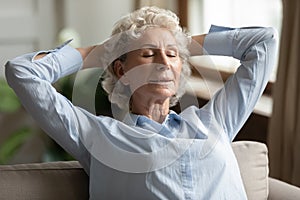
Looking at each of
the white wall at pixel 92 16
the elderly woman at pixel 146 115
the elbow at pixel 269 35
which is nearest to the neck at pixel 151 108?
the elderly woman at pixel 146 115

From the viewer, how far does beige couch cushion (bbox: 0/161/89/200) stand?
1.89m

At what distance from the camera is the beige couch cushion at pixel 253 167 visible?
2.09 m

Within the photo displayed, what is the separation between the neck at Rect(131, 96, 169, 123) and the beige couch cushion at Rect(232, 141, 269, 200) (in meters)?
0.32

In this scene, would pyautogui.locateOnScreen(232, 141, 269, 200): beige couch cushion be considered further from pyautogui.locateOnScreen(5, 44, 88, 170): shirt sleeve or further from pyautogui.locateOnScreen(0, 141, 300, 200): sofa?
pyautogui.locateOnScreen(5, 44, 88, 170): shirt sleeve

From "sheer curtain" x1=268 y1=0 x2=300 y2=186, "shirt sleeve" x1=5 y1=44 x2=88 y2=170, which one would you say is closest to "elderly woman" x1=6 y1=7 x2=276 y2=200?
"shirt sleeve" x1=5 y1=44 x2=88 y2=170

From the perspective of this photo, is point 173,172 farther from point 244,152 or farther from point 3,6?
point 3,6

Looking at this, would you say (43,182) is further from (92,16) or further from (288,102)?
(92,16)

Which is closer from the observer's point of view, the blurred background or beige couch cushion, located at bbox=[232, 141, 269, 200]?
beige couch cushion, located at bbox=[232, 141, 269, 200]

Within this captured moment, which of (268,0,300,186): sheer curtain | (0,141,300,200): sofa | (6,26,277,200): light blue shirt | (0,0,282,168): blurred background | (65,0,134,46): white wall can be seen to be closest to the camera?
(6,26,277,200): light blue shirt

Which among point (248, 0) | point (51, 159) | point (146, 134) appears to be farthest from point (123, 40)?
point (51, 159)

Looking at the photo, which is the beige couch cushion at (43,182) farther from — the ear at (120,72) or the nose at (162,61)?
the nose at (162,61)

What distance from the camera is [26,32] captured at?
13.7 ft

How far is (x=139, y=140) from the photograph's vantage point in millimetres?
1820

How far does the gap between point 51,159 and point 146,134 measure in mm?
2322
